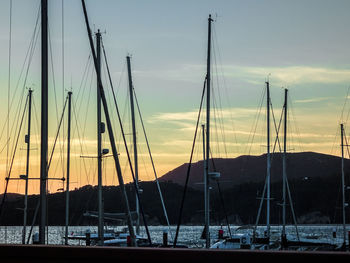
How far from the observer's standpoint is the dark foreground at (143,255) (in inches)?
198

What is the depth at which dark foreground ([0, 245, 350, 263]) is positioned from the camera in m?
5.04

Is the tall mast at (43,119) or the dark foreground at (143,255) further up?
the tall mast at (43,119)

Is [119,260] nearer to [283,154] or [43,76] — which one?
[43,76]

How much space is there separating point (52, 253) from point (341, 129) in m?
53.9

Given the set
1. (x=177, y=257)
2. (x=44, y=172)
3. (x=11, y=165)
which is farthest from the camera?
(x=11, y=165)

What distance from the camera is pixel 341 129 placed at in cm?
5762

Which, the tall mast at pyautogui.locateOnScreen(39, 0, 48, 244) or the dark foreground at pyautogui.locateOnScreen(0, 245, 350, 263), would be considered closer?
the dark foreground at pyautogui.locateOnScreen(0, 245, 350, 263)

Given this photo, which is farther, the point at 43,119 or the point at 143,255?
the point at 43,119

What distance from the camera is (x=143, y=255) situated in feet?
18.6

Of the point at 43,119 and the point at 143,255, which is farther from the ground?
the point at 43,119

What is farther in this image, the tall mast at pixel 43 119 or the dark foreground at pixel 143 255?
the tall mast at pixel 43 119

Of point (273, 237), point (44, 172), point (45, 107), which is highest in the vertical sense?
point (45, 107)

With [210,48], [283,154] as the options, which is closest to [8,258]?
[210,48]

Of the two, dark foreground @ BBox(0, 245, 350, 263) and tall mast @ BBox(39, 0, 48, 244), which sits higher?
tall mast @ BBox(39, 0, 48, 244)
